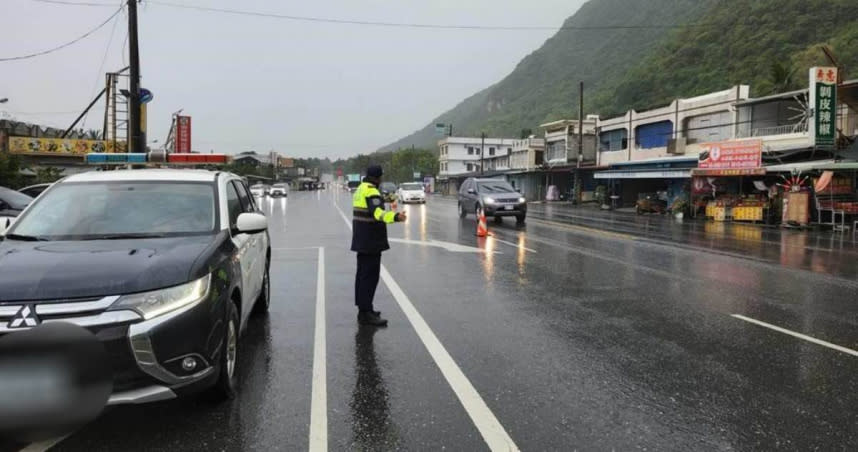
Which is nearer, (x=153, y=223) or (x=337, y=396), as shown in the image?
(x=337, y=396)

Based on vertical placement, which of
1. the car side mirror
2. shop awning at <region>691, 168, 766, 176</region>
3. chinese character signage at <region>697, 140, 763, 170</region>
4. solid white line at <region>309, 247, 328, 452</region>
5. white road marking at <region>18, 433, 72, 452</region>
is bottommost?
white road marking at <region>18, 433, 72, 452</region>

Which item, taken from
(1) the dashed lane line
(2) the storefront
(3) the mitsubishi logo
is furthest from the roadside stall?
(3) the mitsubishi logo

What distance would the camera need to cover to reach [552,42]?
14350 cm

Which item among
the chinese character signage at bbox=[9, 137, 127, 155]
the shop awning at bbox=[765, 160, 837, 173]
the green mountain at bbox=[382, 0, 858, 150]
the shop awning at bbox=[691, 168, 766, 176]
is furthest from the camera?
the green mountain at bbox=[382, 0, 858, 150]

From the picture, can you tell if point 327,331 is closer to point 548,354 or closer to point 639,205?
point 548,354

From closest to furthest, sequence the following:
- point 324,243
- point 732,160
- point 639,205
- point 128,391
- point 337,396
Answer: point 128,391, point 337,396, point 324,243, point 732,160, point 639,205

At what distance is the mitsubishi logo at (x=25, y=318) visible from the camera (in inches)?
124

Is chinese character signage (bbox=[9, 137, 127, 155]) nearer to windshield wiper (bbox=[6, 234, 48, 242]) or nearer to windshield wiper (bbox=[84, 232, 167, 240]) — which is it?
windshield wiper (bbox=[6, 234, 48, 242])

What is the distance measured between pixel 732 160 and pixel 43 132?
172 feet

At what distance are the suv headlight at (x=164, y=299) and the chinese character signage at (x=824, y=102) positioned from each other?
23916mm

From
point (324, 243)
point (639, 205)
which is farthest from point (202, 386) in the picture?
point (639, 205)

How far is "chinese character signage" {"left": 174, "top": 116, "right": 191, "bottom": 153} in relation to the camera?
2024 inches

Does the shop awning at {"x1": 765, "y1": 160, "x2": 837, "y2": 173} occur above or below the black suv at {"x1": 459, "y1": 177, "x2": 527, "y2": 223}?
above

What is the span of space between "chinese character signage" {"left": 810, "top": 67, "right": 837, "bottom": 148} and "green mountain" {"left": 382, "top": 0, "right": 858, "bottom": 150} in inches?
583
